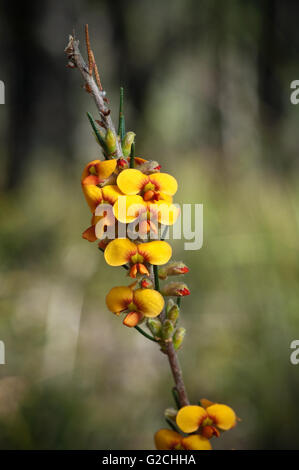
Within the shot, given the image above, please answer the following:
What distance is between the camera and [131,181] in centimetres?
58

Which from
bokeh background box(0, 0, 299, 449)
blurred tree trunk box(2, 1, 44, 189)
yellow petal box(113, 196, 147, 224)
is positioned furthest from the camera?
blurred tree trunk box(2, 1, 44, 189)

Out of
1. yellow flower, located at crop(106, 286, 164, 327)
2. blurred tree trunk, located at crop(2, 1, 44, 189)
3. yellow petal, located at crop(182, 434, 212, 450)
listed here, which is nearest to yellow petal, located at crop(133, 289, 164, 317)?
yellow flower, located at crop(106, 286, 164, 327)

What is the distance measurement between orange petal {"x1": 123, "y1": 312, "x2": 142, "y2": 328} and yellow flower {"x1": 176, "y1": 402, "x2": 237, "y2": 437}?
0.16m

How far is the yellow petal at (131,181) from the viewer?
576mm

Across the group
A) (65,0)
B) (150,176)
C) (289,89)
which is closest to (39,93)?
(65,0)

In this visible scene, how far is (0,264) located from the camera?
2199 mm

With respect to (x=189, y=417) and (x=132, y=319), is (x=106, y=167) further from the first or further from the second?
(x=189, y=417)

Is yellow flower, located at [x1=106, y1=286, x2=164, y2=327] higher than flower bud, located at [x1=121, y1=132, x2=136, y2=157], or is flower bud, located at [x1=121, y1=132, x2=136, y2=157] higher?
flower bud, located at [x1=121, y1=132, x2=136, y2=157]

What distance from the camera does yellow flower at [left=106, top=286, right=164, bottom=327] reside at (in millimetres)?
577

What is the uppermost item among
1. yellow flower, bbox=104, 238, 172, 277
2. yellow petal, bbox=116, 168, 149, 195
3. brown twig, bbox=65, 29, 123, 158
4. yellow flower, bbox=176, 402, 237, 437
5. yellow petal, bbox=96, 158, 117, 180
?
brown twig, bbox=65, 29, 123, 158

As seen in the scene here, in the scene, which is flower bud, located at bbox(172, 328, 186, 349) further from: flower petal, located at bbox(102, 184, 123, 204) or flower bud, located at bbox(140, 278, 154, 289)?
flower petal, located at bbox(102, 184, 123, 204)

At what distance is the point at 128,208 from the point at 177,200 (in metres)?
2.17
